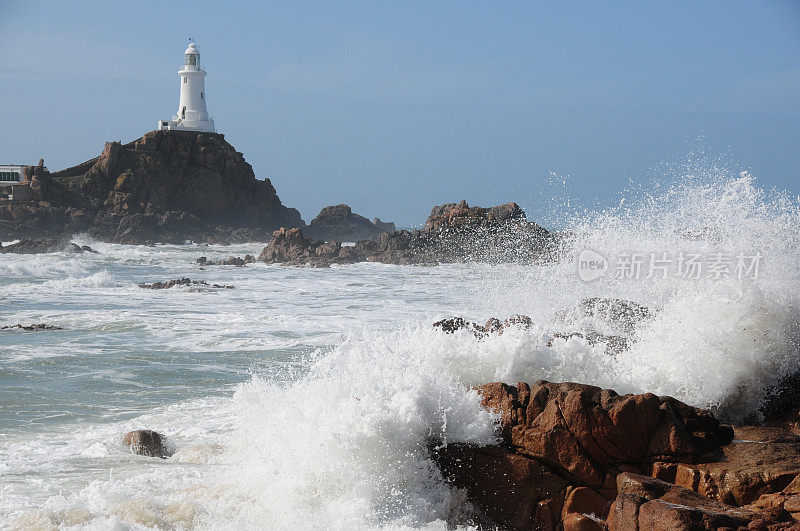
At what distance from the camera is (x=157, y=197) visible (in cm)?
5138

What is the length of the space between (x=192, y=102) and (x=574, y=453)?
5683cm

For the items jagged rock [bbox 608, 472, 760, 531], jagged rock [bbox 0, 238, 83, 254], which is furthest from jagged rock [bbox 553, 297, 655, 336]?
jagged rock [bbox 0, 238, 83, 254]

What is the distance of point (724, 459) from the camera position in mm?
4414

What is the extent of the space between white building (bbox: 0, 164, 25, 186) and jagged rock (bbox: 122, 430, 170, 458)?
166ft

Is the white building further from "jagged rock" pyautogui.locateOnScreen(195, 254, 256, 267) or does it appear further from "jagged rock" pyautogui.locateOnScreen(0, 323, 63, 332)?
"jagged rock" pyautogui.locateOnScreen(0, 323, 63, 332)

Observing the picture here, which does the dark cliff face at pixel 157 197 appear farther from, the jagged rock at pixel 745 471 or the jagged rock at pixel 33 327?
the jagged rock at pixel 745 471

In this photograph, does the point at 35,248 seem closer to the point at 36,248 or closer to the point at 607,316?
the point at 36,248

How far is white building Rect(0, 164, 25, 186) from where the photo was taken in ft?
167

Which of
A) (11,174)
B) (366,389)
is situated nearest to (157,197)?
(11,174)

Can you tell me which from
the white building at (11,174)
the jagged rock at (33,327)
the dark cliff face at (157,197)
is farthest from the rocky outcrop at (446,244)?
the white building at (11,174)

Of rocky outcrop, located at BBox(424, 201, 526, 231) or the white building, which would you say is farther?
the white building

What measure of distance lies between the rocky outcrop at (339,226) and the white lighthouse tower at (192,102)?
10682 mm

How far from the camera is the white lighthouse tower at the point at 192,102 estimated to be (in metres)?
56.5

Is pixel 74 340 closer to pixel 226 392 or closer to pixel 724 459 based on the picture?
pixel 226 392
